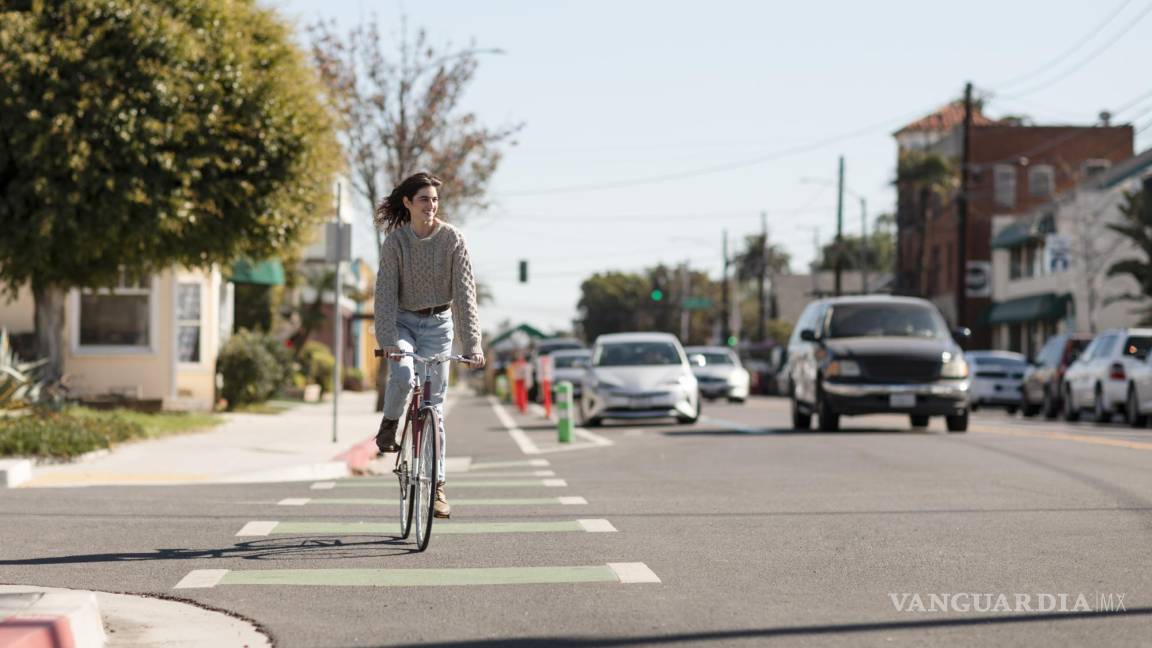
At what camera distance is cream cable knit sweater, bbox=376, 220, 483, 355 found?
31.4ft

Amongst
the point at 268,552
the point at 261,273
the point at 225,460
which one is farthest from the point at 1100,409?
the point at 268,552

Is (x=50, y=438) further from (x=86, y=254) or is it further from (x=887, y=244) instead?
(x=887, y=244)

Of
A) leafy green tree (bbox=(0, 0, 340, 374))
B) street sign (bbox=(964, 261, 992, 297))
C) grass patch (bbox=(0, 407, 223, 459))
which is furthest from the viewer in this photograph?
street sign (bbox=(964, 261, 992, 297))

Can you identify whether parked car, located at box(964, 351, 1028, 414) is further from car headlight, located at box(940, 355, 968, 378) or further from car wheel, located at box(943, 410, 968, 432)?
car headlight, located at box(940, 355, 968, 378)

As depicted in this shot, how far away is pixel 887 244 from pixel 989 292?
7654 cm

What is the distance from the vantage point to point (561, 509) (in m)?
11.9

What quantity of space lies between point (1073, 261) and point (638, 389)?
36.6 meters

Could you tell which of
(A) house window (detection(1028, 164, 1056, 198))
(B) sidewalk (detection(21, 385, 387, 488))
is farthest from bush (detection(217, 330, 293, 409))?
(A) house window (detection(1028, 164, 1056, 198))

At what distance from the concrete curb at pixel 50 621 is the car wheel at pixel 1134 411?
24378mm

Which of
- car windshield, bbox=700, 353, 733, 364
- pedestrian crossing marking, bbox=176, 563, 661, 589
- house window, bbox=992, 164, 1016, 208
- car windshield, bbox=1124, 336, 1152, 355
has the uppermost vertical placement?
house window, bbox=992, 164, 1016, 208

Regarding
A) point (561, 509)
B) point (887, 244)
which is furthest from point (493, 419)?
point (887, 244)

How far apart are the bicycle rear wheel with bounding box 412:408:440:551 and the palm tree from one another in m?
68.3

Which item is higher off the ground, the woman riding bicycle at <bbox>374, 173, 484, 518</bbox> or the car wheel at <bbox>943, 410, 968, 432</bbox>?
the woman riding bicycle at <bbox>374, 173, 484, 518</bbox>

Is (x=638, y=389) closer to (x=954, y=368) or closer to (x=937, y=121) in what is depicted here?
(x=954, y=368)
